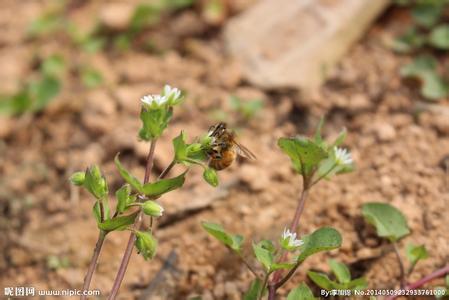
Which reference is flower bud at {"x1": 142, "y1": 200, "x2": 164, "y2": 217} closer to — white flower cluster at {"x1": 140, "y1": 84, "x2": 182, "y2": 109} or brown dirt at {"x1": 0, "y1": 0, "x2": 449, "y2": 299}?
white flower cluster at {"x1": 140, "y1": 84, "x2": 182, "y2": 109}

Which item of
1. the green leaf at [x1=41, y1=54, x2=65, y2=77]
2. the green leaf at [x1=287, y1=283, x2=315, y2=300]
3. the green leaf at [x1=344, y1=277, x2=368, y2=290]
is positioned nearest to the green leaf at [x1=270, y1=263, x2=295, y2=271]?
the green leaf at [x1=287, y1=283, x2=315, y2=300]

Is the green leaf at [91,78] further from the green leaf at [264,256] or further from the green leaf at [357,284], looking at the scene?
the green leaf at [357,284]

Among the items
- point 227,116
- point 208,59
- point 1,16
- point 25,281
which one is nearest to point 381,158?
point 227,116

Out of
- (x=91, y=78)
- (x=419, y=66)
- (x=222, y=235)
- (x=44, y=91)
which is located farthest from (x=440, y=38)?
(x=44, y=91)

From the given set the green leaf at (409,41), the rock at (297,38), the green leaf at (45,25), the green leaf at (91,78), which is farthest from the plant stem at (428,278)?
the green leaf at (45,25)

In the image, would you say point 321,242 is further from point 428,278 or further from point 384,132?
point 384,132

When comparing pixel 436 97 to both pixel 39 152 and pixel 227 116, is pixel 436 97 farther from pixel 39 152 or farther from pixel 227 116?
pixel 39 152
